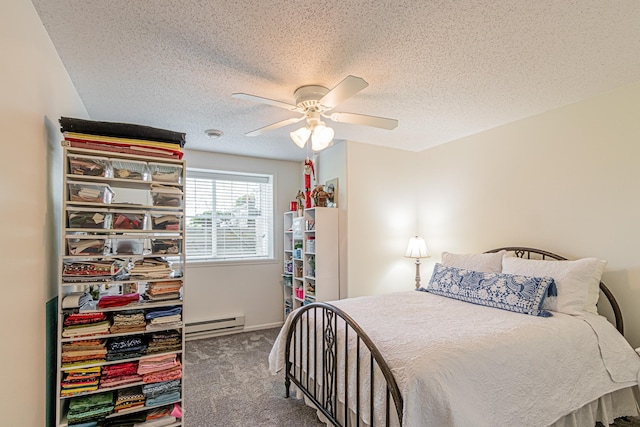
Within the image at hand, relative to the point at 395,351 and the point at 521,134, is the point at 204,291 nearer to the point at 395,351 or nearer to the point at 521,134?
the point at 395,351

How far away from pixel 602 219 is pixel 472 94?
1.48 m

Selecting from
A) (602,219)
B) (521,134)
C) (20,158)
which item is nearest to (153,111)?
(20,158)

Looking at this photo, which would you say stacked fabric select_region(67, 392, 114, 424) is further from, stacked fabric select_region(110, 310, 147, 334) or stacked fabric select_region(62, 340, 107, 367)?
stacked fabric select_region(110, 310, 147, 334)

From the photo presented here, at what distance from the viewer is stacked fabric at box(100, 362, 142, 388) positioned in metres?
1.77

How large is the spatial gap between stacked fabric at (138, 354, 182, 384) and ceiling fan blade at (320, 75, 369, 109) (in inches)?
75.7

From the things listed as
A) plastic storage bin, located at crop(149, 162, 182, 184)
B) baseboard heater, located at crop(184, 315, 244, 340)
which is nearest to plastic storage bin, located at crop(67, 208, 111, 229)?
plastic storage bin, located at crop(149, 162, 182, 184)

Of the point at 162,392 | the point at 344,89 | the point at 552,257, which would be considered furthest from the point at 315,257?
the point at 552,257

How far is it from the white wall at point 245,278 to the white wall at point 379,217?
4.26 feet

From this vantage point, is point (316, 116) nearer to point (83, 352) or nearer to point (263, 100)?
point (263, 100)

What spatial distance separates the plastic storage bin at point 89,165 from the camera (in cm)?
174

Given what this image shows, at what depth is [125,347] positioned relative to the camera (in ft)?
6.03

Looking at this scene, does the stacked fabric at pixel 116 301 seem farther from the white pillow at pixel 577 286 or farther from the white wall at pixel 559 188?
the white wall at pixel 559 188

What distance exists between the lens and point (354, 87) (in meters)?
1.84

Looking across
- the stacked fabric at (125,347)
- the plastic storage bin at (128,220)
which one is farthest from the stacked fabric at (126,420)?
the plastic storage bin at (128,220)
